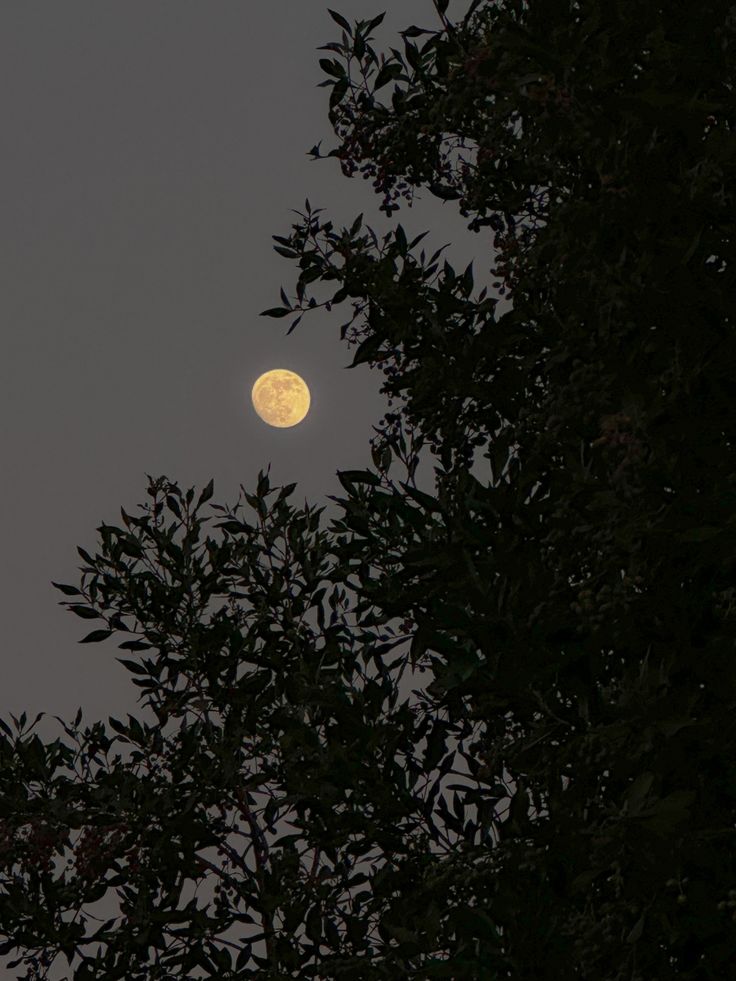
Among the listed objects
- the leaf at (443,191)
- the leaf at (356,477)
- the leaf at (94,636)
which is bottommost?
the leaf at (356,477)

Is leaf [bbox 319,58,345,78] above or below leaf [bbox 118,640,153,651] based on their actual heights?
above

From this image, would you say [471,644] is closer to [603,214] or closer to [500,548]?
[500,548]

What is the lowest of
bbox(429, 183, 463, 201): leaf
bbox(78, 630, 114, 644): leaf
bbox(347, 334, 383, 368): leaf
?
bbox(347, 334, 383, 368): leaf

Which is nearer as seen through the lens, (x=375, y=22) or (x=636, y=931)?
(x=636, y=931)

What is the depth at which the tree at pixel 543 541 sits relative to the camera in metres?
7.55

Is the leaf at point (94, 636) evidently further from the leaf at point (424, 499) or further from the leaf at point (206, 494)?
the leaf at point (424, 499)

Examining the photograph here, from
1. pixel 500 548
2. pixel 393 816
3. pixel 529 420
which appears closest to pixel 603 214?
pixel 529 420

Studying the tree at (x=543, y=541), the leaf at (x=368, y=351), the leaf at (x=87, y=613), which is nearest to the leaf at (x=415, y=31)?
the tree at (x=543, y=541)

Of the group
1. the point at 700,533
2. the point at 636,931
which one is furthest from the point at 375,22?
the point at 636,931

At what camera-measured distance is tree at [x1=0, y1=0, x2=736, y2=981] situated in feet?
24.8

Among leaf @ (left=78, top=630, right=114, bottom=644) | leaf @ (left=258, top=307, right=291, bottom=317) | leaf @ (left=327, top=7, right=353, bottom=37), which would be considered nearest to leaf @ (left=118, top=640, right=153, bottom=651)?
leaf @ (left=78, top=630, right=114, bottom=644)

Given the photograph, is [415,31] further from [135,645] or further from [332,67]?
[135,645]

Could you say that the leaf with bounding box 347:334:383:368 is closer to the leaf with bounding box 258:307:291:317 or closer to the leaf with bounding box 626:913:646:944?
the leaf with bounding box 258:307:291:317

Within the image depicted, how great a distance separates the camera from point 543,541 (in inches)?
320
